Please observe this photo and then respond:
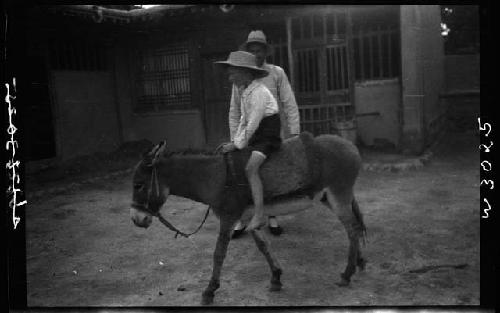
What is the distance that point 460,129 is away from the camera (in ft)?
39.4

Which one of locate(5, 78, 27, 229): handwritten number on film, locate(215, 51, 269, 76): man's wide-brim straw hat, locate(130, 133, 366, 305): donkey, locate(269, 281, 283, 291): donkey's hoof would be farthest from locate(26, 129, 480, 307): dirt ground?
locate(215, 51, 269, 76): man's wide-brim straw hat

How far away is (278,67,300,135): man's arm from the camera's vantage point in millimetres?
4656

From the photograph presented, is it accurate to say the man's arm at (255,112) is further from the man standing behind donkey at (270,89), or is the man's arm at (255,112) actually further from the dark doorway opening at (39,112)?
the dark doorway opening at (39,112)

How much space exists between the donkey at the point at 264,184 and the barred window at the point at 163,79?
7.39m

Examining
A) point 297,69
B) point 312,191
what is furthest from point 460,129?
point 312,191

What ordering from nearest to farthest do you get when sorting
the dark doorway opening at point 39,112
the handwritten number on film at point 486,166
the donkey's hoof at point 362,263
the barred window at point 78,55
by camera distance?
the handwritten number on film at point 486,166 < the donkey's hoof at point 362,263 < the dark doorway opening at point 39,112 < the barred window at point 78,55

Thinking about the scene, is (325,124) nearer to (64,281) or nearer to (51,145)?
(51,145)

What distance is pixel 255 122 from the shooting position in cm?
364

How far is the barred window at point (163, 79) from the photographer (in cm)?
1079

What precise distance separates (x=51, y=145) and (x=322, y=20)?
6687 mm

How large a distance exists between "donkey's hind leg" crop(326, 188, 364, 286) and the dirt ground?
131mm

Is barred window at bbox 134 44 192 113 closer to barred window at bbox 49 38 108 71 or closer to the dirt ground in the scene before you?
barred window at bbox 49 38 108 71

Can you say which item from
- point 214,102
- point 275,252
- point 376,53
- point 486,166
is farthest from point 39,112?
point 486,166

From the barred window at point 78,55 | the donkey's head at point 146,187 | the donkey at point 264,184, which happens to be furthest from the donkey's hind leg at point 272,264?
the barred window at point 78,55
